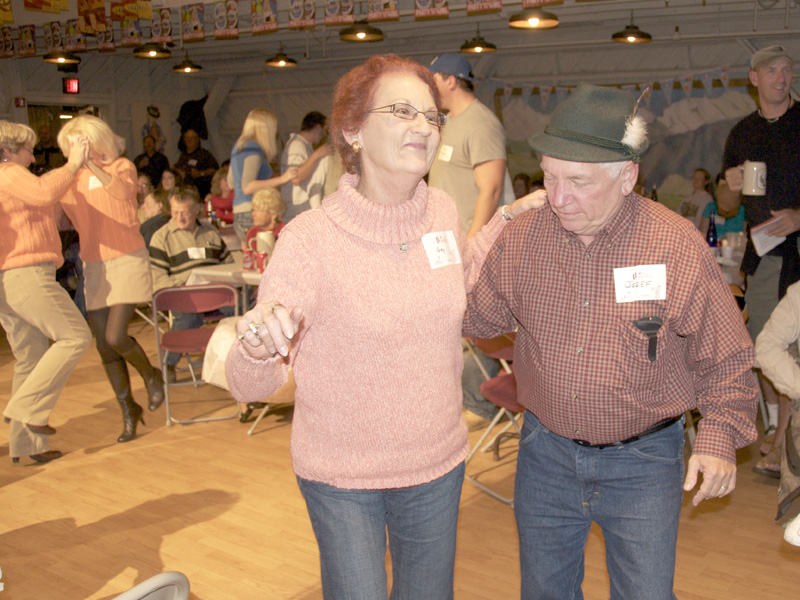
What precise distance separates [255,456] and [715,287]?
3225mm

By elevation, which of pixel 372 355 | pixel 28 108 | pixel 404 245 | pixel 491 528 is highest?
pixel 28 108

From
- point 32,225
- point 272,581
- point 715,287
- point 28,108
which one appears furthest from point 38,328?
point 28,108

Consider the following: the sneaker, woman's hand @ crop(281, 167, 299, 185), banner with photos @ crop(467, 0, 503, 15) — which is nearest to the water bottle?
banner with photos @ crop(467, 0, 503, 15)

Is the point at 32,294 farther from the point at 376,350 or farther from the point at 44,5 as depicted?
the point at 44,5

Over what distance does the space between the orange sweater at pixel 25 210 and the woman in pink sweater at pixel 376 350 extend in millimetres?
2808

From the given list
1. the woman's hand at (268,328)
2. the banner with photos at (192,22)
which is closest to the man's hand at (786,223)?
the woman's hand at (268,328)

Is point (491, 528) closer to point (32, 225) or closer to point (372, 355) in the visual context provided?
point (372, 355)

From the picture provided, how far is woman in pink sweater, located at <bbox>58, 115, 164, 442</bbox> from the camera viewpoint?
4.28 meters

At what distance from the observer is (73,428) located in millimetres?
4891

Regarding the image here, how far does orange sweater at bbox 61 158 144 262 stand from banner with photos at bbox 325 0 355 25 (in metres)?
4.58

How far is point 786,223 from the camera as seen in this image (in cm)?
373

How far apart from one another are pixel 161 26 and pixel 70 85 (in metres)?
4.59

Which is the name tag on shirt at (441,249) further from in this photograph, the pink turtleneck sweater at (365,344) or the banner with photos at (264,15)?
the banner with photos at (264,15)

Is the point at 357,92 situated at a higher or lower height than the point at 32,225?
higher
